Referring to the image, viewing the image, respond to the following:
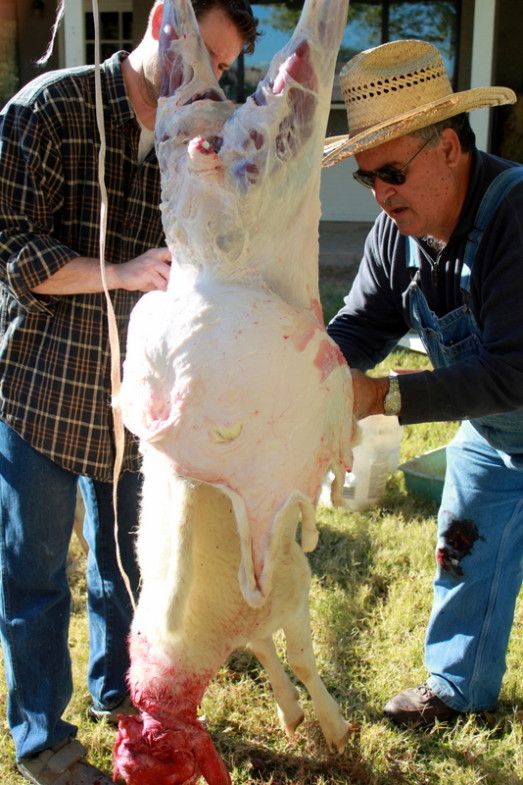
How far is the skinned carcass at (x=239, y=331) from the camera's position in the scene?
66.2 inches

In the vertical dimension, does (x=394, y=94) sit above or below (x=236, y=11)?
below

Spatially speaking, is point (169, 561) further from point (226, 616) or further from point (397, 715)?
point (397, 715)

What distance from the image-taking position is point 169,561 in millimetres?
1977

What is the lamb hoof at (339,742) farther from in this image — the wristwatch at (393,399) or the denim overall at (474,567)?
the wristwatch at (393,399)

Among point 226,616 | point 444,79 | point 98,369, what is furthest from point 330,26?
point 226,616

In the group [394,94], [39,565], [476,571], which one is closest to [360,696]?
[476,571]

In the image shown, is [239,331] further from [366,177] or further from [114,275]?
[366,177]

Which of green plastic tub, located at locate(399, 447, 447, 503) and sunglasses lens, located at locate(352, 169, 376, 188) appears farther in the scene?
green plastic tub, located at locate(399, 447, 447, 503)

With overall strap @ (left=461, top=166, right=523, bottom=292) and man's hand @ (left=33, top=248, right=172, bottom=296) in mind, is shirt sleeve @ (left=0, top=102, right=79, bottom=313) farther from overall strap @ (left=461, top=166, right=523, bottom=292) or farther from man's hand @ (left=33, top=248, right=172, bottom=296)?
overall strap @ (left=461, top=166, right=523, bottom=292)

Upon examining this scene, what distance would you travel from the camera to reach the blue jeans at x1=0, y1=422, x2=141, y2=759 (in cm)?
238

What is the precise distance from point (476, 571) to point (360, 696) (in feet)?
2.15

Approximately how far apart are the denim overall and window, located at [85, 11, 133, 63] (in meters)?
10.5

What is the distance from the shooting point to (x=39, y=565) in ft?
7.99

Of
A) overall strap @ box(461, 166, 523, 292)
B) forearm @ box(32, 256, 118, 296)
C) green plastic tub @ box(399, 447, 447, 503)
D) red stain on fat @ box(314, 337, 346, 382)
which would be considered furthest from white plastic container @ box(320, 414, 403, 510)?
red stain on fat @ box(314, 337, 346, 382)
